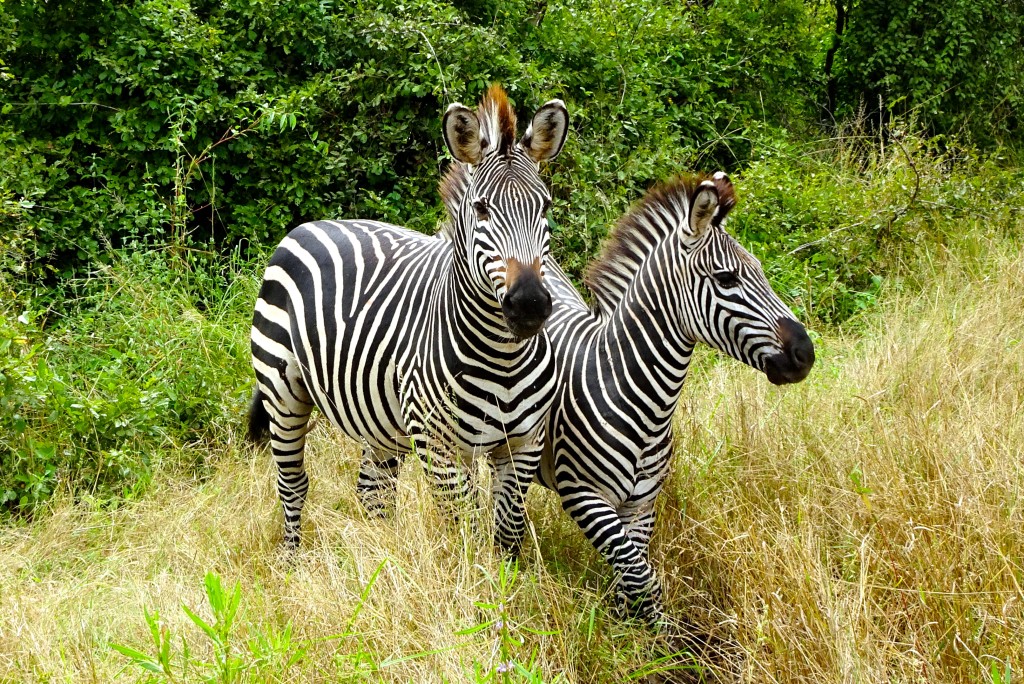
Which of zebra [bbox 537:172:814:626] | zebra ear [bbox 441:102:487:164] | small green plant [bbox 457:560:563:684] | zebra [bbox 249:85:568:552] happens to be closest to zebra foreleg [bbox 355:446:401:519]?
zebra [bbox 249:85:568:552]

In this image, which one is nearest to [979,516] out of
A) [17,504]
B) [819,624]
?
[819,624]

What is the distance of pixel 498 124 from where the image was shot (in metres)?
3.62

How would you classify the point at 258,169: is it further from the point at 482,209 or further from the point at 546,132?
the point at 482,209

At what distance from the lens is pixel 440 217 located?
7.77 m

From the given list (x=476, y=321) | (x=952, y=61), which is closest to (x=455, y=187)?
(x=476, y=321)

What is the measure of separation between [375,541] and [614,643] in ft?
3.29

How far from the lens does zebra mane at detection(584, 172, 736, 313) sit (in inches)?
158

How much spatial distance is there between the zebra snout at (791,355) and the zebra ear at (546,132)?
3.67 ft

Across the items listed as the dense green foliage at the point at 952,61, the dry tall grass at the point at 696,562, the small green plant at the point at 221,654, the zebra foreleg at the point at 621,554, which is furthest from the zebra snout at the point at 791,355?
the dense green foliage at the point at 952,61

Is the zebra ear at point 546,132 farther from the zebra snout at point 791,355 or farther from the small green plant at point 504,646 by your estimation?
the small green plant at point 504,646

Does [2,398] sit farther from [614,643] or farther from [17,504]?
[614,643]

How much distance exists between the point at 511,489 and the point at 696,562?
0.89 metres

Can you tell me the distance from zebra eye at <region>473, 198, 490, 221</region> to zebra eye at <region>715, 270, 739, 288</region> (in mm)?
991

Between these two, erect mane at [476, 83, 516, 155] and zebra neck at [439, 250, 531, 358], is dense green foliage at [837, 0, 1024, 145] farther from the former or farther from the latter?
zebra neck at [439, 250, 531, 358]
